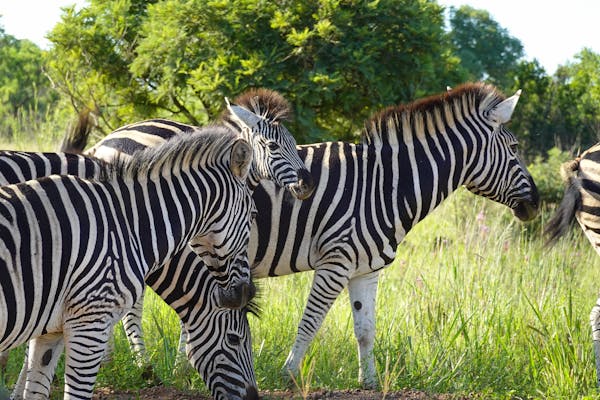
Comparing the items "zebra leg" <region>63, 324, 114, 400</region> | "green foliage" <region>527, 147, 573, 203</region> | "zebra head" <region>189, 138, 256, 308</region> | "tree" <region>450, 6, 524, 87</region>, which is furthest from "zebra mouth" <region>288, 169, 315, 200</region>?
→ "tree" <region>450, 6, 524, 87</region>

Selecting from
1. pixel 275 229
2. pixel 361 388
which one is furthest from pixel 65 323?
pixel 361 388

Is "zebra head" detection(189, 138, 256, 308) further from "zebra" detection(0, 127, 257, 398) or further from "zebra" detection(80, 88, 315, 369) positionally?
"zebra" detection(80, 88, 315, 369)

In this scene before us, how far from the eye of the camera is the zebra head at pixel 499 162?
6375mm

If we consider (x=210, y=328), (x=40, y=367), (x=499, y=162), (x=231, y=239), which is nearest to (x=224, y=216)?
(x=231, y=239)

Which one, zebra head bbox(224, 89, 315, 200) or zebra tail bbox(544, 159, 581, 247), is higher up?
zebra head bbox(224, 89, 315, 200)

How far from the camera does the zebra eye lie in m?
4.96

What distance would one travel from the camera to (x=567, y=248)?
32.8 ft

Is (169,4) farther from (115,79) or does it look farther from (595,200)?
(595,200)

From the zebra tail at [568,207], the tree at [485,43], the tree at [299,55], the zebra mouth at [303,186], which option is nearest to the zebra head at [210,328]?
the zebra mouth at [303,186]

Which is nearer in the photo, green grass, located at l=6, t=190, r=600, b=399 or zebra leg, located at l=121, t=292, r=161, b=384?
green grass, located at l=6, t=190, r=600, b=399

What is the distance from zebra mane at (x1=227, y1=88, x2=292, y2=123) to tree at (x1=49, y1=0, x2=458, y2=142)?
8.98 feet

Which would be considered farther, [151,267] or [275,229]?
[275,229]

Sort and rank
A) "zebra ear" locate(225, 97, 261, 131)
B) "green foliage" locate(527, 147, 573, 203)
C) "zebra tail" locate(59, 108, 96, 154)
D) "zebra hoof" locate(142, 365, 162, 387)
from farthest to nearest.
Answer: "green foliage" locate(527, 147, 573, 203), "zebra tail" locate(59, 108, 96, 154), "zebra ear" locate(225, 97, 261, 131), "zebra hoof" locate(142, 365, 162, 387)

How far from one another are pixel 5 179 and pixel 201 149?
1.28 meters
